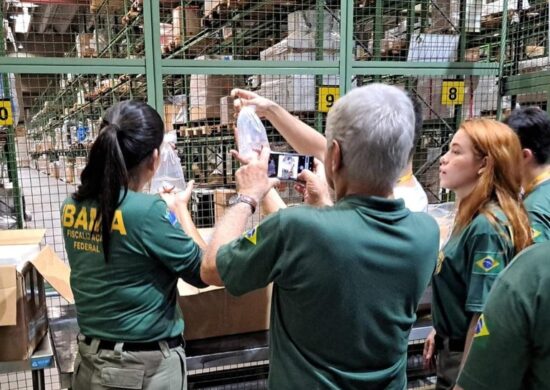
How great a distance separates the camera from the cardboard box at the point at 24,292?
Answer: 1.59 meters

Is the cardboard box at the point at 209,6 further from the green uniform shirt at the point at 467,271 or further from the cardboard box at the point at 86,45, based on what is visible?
the green uniform shirt at the point at 467,271

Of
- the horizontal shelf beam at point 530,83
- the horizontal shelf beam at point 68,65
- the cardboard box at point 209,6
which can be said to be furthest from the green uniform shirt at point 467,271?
the cardboard box at point 209,6

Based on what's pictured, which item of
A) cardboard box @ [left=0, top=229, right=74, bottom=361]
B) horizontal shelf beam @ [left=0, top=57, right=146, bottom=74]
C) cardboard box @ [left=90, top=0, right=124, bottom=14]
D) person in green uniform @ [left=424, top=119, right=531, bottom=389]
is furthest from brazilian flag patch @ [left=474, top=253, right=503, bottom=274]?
cardboard box @ [left=90, top=0, right=124, bottom=14]

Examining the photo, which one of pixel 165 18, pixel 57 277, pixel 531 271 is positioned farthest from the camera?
pixel 165 18

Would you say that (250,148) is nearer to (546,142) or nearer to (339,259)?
(339,259)

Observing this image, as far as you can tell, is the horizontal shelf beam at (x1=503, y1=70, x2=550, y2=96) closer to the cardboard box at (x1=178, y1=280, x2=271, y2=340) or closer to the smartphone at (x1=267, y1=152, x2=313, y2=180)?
the smartphone at (x1=267, y1=152, x2=313, y2=180)

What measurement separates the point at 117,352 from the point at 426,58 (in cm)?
300

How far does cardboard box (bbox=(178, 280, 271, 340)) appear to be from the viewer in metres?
1.76

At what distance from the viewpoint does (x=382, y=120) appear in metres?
0.99

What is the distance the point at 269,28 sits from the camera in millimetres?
4820

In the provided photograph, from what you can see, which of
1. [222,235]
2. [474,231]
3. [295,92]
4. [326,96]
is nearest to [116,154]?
[222,235]

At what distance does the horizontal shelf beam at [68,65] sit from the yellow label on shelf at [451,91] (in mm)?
2052

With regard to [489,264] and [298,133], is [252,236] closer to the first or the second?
[489,264]

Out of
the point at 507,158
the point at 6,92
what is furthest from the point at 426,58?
the point at 6,92
